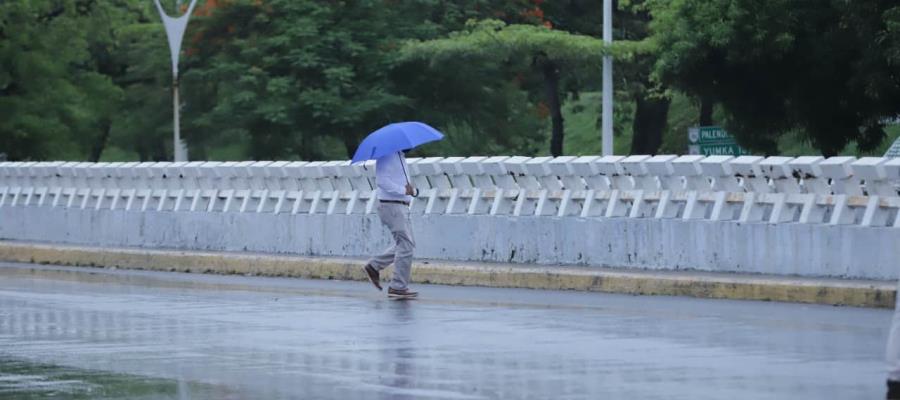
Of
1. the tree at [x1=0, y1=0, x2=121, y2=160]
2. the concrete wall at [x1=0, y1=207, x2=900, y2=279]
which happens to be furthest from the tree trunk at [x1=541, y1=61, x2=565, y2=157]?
the concrete wall at [x1=0, y1=207, x2=900, y2=279]

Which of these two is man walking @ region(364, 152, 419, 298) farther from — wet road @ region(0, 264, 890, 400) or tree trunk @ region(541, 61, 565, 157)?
tree trunk @ region(541, 61, 565, 157)

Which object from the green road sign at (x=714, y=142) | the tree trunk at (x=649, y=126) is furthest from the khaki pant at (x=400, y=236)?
the tree trunk at (x=649, y=126)

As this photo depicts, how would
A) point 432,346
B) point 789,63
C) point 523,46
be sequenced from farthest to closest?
point 523,46, point 789,63, point 432,346

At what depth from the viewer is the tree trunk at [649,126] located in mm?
48812

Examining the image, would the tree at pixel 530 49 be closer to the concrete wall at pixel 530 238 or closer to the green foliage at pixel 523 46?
the green foliage at pixel 523 46

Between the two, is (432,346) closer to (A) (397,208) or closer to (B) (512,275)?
(A) (397,208)

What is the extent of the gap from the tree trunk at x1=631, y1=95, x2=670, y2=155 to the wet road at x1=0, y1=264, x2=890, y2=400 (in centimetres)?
2996

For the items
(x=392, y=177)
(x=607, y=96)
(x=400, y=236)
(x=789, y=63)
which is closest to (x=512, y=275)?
(x=400, y=236)

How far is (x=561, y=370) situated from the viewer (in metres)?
11.2

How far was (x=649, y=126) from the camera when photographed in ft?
164

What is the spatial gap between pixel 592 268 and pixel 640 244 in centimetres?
60

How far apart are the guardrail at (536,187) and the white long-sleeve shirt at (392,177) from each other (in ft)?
10.9

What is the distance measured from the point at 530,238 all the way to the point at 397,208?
3869mm

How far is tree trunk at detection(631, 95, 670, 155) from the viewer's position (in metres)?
48.8
